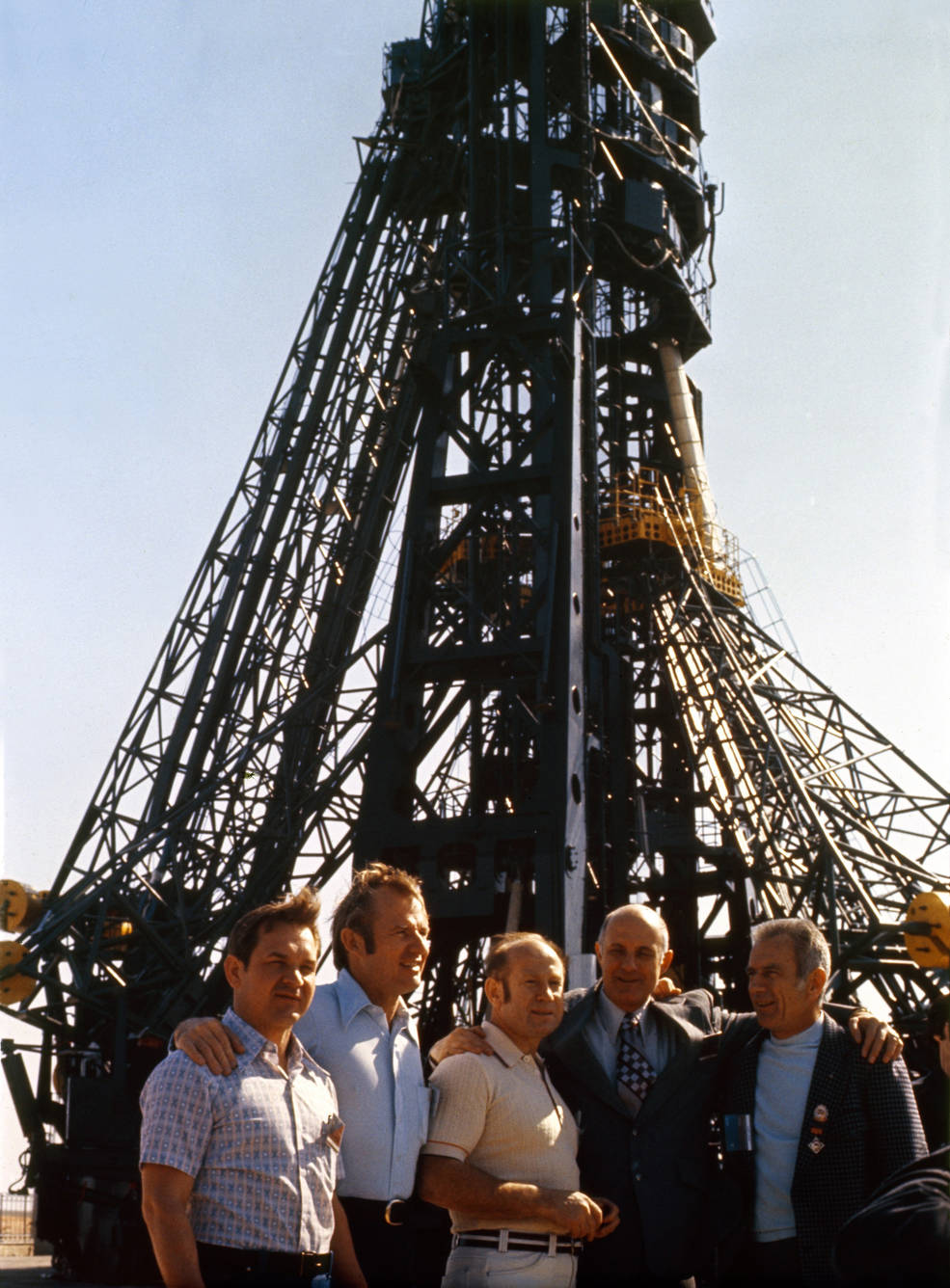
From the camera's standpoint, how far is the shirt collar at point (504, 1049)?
616 centimetres

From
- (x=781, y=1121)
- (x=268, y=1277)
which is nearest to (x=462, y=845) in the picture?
(x=781, y=1121)

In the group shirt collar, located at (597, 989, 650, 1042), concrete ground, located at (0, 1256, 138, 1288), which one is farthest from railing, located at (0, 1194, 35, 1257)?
shirt collar, located at (597, 989, 650, 1042)

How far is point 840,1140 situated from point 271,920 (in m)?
2.58

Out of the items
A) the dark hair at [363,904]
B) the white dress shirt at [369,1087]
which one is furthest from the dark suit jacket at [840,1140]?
the dark hair at [363,904]

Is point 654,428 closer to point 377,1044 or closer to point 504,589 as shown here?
point 504,589

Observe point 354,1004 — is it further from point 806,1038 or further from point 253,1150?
point 806,1038

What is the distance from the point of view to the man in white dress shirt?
19.3 feet

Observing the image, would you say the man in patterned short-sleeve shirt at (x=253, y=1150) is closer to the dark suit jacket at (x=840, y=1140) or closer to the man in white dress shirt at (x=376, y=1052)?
the man in white dress shirt at (x=376, y=1052)

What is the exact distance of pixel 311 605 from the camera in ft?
→ 107

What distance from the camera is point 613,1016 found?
6.77 m

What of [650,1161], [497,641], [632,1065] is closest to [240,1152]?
[650,1161]

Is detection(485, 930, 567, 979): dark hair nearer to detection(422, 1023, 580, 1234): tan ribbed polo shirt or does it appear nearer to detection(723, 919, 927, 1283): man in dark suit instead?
detection(422, 1023, 580, 1234): tan ribbed polo shirt

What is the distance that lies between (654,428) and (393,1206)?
103 ft

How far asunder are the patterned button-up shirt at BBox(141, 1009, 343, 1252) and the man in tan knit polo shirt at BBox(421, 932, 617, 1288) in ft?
2.41
